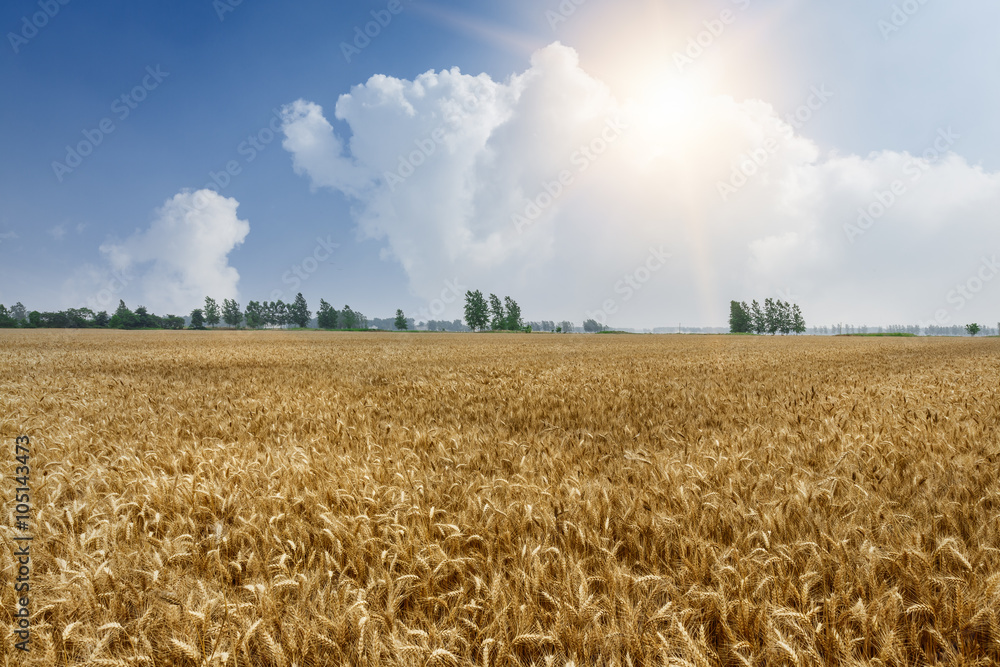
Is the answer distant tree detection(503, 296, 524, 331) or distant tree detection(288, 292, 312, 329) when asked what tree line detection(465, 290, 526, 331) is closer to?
distant tree detection(503, 296, 524, 331)

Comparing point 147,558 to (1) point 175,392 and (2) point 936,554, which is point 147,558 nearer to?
(2) point 936,554

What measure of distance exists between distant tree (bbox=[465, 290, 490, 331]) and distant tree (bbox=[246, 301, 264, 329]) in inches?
3787

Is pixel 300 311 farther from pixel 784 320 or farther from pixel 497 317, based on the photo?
pixel 784 320

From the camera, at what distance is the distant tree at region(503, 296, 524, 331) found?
137625 mm

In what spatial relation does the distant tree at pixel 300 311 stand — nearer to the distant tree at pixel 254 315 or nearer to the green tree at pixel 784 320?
the distant tree at pixel 254 315

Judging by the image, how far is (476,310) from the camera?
134375 millimetres

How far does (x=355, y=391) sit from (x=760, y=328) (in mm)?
172776

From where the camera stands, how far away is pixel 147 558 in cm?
255

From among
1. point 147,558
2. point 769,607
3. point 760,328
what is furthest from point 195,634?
point 760,328

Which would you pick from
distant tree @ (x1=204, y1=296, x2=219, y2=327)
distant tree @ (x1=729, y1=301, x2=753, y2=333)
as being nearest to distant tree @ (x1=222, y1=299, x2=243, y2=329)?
distant tree @ (x1=204, y1=296, x2=219, y2=327)

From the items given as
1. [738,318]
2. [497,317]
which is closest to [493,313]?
[497,317]

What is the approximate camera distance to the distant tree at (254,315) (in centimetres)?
16800

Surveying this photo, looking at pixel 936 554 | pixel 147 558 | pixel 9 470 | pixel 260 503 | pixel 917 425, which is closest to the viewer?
pixel 936 554

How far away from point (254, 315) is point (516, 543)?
195m
